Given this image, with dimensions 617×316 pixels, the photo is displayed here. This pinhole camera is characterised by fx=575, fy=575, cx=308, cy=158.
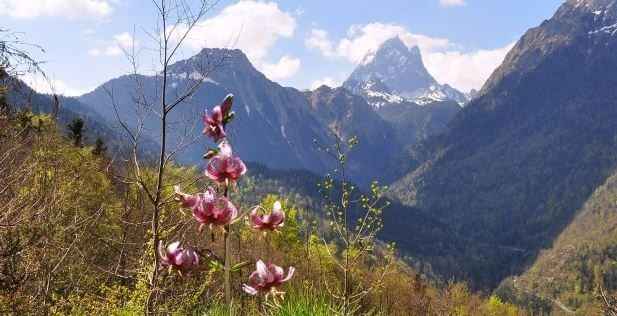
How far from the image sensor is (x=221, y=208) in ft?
10.3

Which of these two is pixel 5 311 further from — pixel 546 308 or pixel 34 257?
pixel 546 308

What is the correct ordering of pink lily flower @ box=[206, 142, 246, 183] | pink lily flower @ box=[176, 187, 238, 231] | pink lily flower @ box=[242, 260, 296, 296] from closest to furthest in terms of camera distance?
pink lily flower @ box=[176, 187, 238, 231], pink lily flower @ box=[206, 142, 246, 183], pink lily flower @ box=[242, 260, 296, 296]

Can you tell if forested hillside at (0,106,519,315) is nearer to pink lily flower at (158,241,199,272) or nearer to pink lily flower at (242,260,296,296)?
pink lily flower at (158,241,199,272)

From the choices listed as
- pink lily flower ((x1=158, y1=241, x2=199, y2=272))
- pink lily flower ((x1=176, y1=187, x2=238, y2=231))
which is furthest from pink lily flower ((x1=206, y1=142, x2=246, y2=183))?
pink lily flower ((x1=158, y1=241, x2=199, y2=272))

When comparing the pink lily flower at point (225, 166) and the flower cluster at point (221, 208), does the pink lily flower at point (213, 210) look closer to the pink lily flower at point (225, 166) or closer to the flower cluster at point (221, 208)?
the flower cluster at point (221, 208)

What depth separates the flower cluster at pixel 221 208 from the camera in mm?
3117

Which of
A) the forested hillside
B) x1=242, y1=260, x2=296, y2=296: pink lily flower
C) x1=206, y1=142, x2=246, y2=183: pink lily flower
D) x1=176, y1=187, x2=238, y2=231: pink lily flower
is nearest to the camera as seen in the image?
x1=176, y1=187, x2=238, y2=231: pink lily flower

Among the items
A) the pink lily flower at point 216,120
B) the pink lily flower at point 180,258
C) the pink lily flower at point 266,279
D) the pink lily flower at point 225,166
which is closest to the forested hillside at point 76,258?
the pink lily flower at point 180,258

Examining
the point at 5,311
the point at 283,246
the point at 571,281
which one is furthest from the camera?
the point at 571,281

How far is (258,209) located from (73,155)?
63.8ft

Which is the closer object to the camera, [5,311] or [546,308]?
[5,311]

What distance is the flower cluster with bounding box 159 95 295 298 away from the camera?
3.12 m

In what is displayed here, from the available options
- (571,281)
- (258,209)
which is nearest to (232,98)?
(258,209)

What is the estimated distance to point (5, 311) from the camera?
6.48 meters
